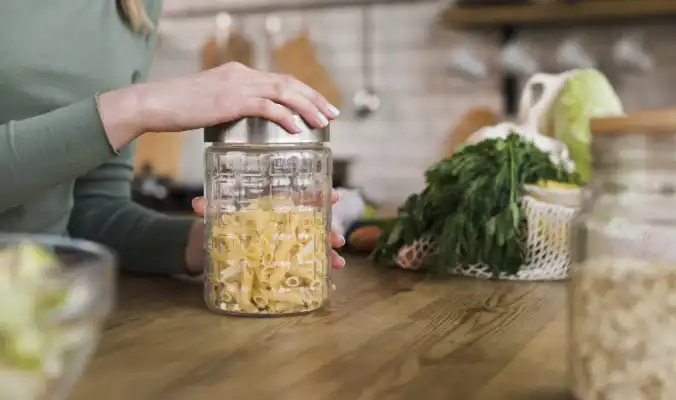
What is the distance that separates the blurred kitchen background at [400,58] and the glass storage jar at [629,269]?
7.52 feet

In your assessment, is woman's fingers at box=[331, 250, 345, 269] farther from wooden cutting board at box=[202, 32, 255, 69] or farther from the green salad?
wooden cutting board at box=[202, 32, 255, 69]

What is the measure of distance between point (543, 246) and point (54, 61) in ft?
2.06

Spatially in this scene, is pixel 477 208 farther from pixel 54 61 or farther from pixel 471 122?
pixel 471 122

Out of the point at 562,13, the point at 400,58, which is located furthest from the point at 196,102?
the point at 400,58

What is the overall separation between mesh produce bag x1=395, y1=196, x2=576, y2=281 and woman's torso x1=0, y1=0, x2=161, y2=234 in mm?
518

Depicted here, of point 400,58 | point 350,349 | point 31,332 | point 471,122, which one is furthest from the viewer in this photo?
point 400,58

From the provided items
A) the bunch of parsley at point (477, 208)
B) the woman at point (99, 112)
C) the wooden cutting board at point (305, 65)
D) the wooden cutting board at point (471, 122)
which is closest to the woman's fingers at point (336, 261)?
the woman at point (99, 112)

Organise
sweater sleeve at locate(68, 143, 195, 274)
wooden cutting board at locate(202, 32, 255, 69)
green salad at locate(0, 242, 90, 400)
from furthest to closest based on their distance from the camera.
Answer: wooden cutting board at locate(202, 32, 255, 69) < sweater sleeve at locate(68, 143, 195, 274) < green salad at locate(0, 242, 90, 400)

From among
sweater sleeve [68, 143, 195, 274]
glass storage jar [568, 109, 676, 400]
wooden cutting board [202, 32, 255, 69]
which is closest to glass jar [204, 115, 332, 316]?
sweater sleeve [68, 143, 195, 274]

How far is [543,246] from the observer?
0.95m

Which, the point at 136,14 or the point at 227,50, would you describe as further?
the point at 227,50

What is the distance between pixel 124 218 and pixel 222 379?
60cm

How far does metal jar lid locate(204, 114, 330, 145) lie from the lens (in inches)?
28.7

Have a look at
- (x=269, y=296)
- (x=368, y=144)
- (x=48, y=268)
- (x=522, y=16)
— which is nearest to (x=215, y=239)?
(x=269, y=296)
